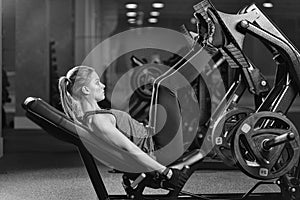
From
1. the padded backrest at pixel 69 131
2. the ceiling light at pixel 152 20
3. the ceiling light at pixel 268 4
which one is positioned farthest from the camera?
the ceiling light at pixel 152 20

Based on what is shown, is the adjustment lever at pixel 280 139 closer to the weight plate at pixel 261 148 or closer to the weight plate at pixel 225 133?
the weight plate at pixel 261 148

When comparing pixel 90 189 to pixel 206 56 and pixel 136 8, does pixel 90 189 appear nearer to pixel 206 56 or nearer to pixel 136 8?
pixel 206 56

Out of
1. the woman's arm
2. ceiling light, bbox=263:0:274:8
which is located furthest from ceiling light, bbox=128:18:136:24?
the woman's arm

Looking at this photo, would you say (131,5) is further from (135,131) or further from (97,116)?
(97,116)

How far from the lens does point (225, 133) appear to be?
3.04 m

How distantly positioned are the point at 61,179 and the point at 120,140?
168 centimetres

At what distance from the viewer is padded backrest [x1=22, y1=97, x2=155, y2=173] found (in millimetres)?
2549

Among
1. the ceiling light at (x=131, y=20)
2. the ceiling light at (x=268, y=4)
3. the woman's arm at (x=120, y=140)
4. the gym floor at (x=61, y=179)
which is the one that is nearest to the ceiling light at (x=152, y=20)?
the ceiling light at (x=131, y=20)

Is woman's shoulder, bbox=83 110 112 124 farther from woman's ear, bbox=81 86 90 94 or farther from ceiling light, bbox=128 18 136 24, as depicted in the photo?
ceiling light, bbox=128 18 136 24

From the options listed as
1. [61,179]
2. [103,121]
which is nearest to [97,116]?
[103,121]

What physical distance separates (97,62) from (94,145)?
5875mm

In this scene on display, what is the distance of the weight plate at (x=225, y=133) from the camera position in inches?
118

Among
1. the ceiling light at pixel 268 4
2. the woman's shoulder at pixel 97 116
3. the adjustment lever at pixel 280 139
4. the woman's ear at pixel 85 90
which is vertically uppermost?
the woman's ear at pixel 85 90

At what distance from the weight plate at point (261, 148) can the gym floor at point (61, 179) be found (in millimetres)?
905
